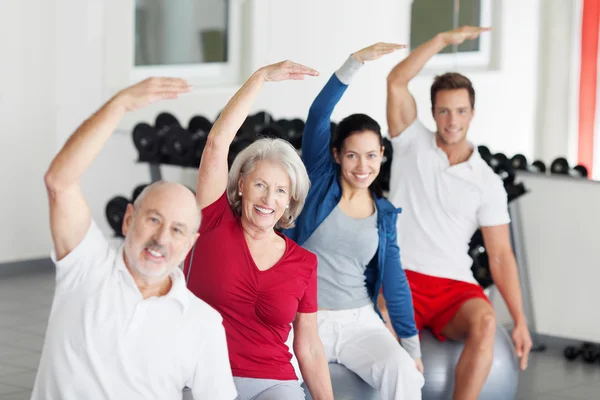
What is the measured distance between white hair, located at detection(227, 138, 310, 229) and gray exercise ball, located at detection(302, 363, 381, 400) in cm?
56

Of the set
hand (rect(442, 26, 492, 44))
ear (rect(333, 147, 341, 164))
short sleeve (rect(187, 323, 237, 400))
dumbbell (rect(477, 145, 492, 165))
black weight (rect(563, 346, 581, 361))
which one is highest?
hand (rect(442, 26, 492, 44))

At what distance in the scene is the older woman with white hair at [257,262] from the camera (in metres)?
2.23

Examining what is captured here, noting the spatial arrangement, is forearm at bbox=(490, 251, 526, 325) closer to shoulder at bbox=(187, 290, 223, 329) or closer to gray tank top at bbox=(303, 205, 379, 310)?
gray tank top at bbox=(303, 205, 379, 310)

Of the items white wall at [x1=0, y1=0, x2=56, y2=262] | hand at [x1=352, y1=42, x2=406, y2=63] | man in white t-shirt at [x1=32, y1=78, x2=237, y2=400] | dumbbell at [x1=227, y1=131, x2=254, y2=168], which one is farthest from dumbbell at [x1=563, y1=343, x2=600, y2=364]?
white wall at [x1=0, y1=0, x2=56, y2=262]

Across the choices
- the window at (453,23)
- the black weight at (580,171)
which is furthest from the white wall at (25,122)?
the black weight at (580,171)

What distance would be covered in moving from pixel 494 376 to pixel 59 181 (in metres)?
1.91

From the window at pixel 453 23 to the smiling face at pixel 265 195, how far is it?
279 cm

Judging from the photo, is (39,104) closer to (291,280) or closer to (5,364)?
(5,364)

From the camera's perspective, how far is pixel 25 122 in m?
6.11

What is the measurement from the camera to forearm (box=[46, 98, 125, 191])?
169 cm

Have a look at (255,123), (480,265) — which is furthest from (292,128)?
(480,265)

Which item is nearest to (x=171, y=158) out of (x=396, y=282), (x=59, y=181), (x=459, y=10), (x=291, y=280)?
(x=459, y=10)

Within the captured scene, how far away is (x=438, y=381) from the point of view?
304 centimetres

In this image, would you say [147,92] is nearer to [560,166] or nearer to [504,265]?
[504,265]
